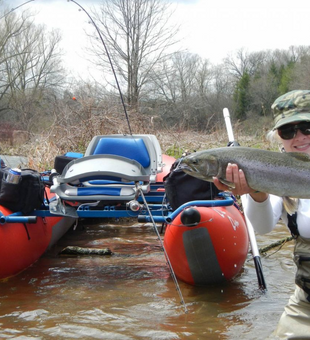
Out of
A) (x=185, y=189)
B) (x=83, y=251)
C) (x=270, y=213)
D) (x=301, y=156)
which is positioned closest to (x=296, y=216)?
(x=270, y=213)

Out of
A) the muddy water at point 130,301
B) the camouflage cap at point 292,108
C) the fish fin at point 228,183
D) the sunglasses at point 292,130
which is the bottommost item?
the muddy water at point 130,301

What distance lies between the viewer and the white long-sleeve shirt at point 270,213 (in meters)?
2.46

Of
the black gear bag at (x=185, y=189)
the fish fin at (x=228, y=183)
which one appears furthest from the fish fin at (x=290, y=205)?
the black gear bag at (x=185, y=189)

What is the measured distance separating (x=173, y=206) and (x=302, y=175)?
2858 mm

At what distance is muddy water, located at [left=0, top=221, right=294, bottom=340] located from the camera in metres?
3.82

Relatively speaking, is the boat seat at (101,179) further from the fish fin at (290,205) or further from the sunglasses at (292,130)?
the fish fin at (290,205)

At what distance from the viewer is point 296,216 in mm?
2500

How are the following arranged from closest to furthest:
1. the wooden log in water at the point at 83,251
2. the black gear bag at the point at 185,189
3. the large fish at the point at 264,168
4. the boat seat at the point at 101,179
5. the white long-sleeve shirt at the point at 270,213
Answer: the large fish at the point at 264,168 < the white long-sleeve shirt at the point at 270,213 < the black gear bag at the point at 185,189 < the boat seat at the point at 101,179 < the wooden log in water at the point at 83,251

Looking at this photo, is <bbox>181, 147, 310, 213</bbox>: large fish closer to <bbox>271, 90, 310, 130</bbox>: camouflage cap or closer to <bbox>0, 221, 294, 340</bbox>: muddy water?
<bbox>271, 90, 310, 130</bbox>: camouflage cap

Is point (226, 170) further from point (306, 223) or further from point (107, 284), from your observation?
point (107, 284)

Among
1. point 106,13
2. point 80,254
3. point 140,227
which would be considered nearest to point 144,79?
point 106,13

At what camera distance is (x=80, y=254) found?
6.23 m

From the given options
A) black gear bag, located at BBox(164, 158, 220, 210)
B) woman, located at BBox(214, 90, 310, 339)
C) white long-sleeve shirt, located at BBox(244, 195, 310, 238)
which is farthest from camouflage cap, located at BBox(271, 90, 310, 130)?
black gear bag, located at BBox(164, 158, 220, 210)

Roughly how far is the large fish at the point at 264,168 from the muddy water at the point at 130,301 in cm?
187
